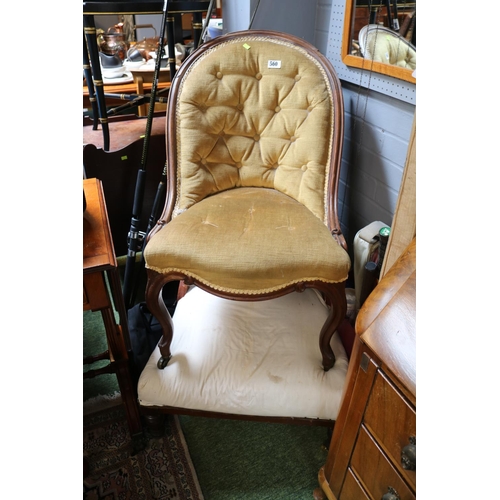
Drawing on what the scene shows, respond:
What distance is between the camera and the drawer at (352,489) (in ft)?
3.01

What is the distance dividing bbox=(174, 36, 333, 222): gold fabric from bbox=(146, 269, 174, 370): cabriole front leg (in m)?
0.29

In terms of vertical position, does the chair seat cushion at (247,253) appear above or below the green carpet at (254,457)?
above

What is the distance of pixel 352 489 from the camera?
0.95 m

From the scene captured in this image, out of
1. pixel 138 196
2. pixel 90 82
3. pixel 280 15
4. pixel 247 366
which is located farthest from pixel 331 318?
pixel 90 82

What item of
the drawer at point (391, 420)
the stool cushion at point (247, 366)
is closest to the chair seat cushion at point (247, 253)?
the stool cushion at point (247, 366)

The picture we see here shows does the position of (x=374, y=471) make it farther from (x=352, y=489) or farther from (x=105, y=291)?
(x=105, y=291)

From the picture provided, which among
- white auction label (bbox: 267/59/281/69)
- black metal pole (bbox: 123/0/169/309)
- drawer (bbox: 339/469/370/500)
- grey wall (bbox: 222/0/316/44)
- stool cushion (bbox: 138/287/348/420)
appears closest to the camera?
drawer (bbox: 339/469/370/500)

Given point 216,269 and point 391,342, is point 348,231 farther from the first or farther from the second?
point 391,342

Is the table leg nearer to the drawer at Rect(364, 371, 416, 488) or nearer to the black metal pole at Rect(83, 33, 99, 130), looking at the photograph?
the black metal pole at Rect(83, 33, 99, 130)

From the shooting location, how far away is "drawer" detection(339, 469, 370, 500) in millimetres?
918

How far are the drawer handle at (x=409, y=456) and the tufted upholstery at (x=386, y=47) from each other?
1.08m

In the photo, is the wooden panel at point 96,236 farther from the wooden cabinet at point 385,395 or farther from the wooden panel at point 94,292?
the wooden cabinet at point 385,395

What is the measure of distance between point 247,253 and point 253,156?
58 cm

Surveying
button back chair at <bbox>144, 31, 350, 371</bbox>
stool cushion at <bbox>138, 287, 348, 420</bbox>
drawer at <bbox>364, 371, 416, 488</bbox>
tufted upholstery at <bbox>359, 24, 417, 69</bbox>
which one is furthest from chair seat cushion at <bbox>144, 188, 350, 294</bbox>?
tufted upholstery at <bbox>359, 24, 417, 69</bbox>
